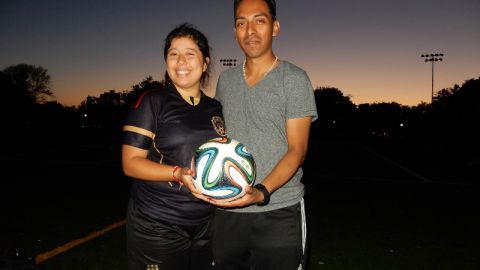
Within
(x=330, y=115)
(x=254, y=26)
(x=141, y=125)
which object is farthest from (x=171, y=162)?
(x=330, y=115)

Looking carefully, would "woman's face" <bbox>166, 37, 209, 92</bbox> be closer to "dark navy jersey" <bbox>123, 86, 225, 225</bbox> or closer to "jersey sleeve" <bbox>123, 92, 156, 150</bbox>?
"dark navy jersey" <bbox>123, 86, 225, 225</bbox>

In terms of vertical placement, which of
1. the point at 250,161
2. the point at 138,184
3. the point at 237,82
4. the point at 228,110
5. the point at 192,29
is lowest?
the point at 138,184

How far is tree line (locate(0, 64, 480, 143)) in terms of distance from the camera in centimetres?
5878

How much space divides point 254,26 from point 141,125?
1.04m

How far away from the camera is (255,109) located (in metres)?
2.57

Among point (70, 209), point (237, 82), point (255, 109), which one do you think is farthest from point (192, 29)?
point (70, 209)

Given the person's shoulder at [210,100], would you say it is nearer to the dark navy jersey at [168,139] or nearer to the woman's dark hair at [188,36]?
the dark navy jersey at [168,139]

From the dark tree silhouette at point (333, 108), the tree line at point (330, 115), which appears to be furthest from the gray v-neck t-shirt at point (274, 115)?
the dark tree silhouette at point (333, 108)

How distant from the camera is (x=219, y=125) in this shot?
260cm

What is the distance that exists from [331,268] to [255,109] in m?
3.41

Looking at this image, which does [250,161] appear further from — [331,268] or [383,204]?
[383,204]

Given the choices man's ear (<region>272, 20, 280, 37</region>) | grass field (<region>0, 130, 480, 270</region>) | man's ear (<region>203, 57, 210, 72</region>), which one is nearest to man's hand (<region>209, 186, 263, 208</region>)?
man's ear (<region>203, 57, 210, 72</region>)

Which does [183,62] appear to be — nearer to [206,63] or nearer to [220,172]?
[206,63]

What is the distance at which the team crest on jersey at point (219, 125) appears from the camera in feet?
8.39
